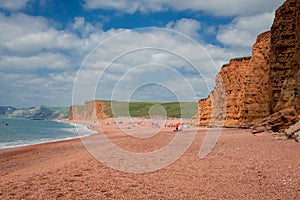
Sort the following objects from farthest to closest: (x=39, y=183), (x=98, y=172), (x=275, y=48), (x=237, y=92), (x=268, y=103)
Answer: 1. (x=237, y=92)
2. (x=268, y=103)
3. (x=275, y=48)
4. (x=98, y=172)
5. (x=39, y=183)

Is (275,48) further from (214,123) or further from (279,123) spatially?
(214,123)

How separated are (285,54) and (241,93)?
10.0m

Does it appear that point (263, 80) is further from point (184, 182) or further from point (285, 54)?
point (184, 182)

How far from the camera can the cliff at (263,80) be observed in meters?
20.6

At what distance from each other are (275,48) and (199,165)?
57.8ft

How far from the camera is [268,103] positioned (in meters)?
25.6

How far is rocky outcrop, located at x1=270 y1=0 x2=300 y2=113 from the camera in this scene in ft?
66.3

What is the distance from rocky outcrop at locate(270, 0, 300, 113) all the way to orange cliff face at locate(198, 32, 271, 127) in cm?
374

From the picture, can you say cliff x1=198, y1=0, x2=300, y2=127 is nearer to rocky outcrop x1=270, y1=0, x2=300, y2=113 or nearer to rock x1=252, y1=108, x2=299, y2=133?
rocky outcrop x1=270, y1=0, x2=300, y2=113

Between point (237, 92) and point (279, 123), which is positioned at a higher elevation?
point (237, 92)

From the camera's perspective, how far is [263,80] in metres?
26.5

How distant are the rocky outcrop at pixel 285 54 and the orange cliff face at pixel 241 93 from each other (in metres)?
3.74

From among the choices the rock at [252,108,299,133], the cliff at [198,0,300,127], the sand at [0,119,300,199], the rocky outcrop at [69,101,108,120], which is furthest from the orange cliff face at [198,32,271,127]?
the rocky outcrop at [69,101,108,120]

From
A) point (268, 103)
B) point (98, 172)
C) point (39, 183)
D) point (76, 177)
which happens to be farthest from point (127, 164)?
point (268, 103)
